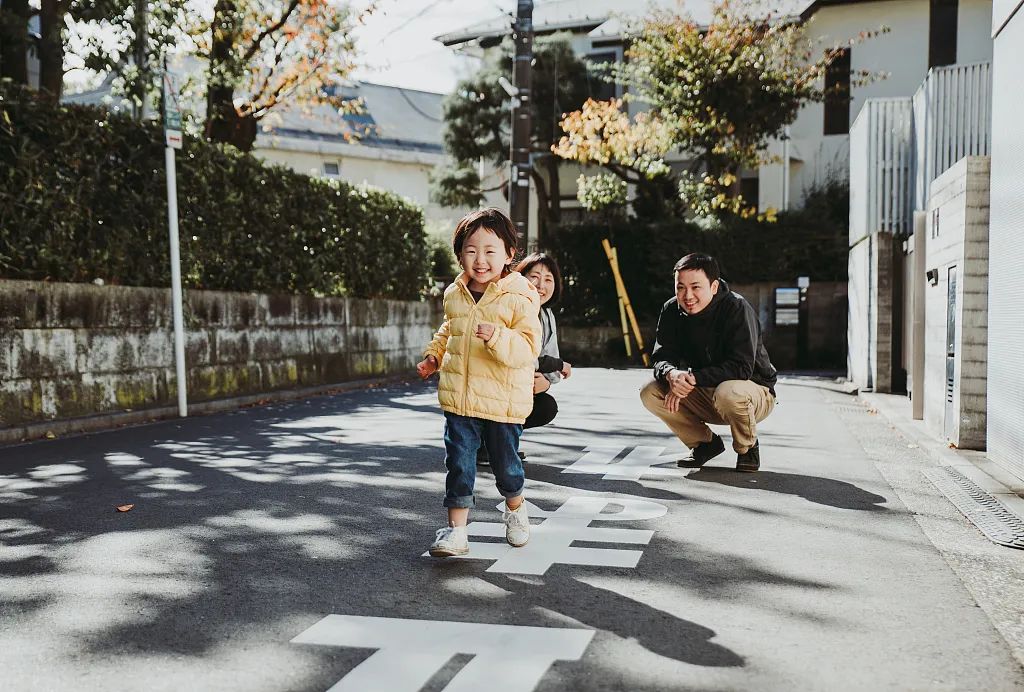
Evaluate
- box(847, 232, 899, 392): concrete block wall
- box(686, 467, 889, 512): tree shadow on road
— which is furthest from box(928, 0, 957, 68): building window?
box(686, 467, 889, 512): tree shadow on road

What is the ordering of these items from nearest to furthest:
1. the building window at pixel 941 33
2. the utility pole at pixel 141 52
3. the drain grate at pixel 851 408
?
the drain grate at pixel 851 408
the utility pole at pixel 141 52
the building window at pixel 941 33

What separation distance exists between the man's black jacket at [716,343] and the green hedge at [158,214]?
228 inches

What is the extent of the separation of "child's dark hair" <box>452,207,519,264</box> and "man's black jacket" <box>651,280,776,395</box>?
2418 millimetres

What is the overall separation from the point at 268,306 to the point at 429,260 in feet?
18.2

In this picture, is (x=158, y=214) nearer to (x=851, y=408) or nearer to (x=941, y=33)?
(x=851, y=408)

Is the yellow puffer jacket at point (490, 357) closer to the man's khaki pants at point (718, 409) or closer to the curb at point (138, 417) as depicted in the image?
the man's khaki pants at point (718, 409)

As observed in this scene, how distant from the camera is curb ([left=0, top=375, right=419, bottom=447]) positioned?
332 inches

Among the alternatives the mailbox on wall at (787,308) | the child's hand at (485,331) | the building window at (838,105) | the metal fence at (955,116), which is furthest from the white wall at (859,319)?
the building window at (838,105)

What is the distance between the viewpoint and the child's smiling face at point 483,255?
13.8 ft

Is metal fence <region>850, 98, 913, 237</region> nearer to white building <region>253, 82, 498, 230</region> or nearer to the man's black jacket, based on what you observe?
the man's black jacket

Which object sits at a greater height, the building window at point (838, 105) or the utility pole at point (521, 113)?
the building window at point (838, 105)

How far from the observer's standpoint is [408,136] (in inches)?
1571

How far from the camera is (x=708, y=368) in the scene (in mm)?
6477

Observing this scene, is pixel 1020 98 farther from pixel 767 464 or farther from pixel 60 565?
pixel 60 565
